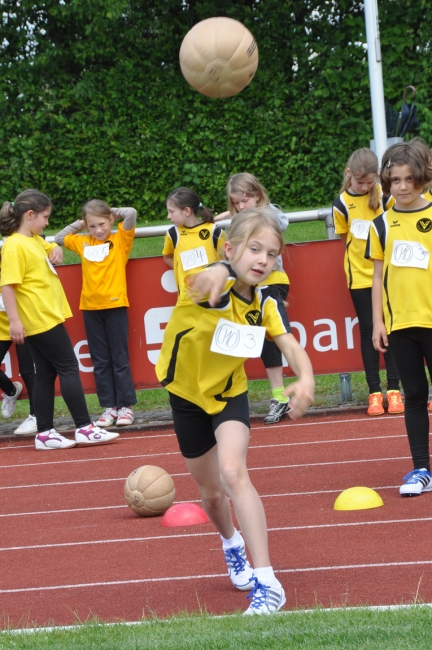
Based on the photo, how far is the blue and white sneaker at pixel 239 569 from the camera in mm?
4789

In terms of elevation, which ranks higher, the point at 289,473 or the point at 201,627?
the point at 201,627

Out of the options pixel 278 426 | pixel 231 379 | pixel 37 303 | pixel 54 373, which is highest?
Answer: pixel 231 379

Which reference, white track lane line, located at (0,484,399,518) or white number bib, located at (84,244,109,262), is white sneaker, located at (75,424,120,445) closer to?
white number bib, located at (84,244,109,262)

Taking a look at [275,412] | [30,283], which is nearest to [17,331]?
[30,283]

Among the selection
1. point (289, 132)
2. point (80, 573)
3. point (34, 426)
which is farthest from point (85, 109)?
point (80, 573)

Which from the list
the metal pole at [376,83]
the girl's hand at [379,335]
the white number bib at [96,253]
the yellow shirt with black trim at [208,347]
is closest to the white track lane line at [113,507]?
the girl's hand at [379,335]

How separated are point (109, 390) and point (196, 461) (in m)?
5.31

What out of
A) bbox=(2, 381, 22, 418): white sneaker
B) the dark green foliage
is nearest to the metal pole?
bbox=(2, 381, 22, 418): white sneaker

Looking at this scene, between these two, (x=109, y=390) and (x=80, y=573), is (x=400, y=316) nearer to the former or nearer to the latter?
(x=80, y=573)

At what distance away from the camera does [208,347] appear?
4.59m

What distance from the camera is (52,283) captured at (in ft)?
29.8

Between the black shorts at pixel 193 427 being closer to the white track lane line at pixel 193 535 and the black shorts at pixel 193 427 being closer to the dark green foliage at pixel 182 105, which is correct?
the white track lane line at pixel 193 535

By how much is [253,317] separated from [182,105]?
57.2ft

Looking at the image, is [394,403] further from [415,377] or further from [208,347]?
[208,347]
